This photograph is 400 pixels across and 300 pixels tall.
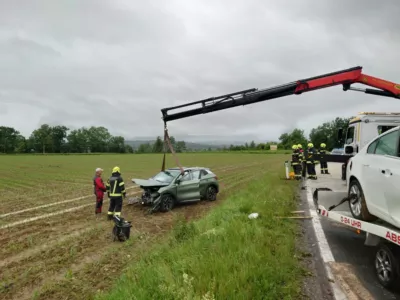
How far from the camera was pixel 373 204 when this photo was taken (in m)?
4.54

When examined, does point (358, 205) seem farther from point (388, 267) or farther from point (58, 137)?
point (58, 137)

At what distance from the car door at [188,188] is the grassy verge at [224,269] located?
4.91m

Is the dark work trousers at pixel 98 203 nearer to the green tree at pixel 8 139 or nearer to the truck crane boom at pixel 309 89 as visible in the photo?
the truck crane boom at pixel 309 89

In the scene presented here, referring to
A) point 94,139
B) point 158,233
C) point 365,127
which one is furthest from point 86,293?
point 94,139

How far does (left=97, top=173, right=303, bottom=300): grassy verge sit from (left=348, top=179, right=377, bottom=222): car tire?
4.27 feet

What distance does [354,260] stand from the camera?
518cm

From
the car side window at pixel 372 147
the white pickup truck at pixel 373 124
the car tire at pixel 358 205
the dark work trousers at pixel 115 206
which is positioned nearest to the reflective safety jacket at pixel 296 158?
the white pickup truck at pixel 373 124

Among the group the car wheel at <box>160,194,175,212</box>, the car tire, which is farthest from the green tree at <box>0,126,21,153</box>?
the car tire

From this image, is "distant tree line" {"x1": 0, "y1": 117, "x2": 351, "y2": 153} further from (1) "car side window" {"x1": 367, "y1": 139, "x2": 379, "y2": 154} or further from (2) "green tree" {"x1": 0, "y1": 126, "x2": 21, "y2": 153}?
(1) "car side window" {"x1": 367, "y1": 139, "x2": 379, "y2": 154}

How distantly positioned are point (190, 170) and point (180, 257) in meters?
7.42

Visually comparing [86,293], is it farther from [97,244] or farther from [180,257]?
[97,244]

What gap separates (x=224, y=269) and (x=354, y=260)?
255 centimetres

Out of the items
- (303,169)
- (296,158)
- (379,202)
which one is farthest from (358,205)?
(296,158)

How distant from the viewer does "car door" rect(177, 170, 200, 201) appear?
11695 mm
